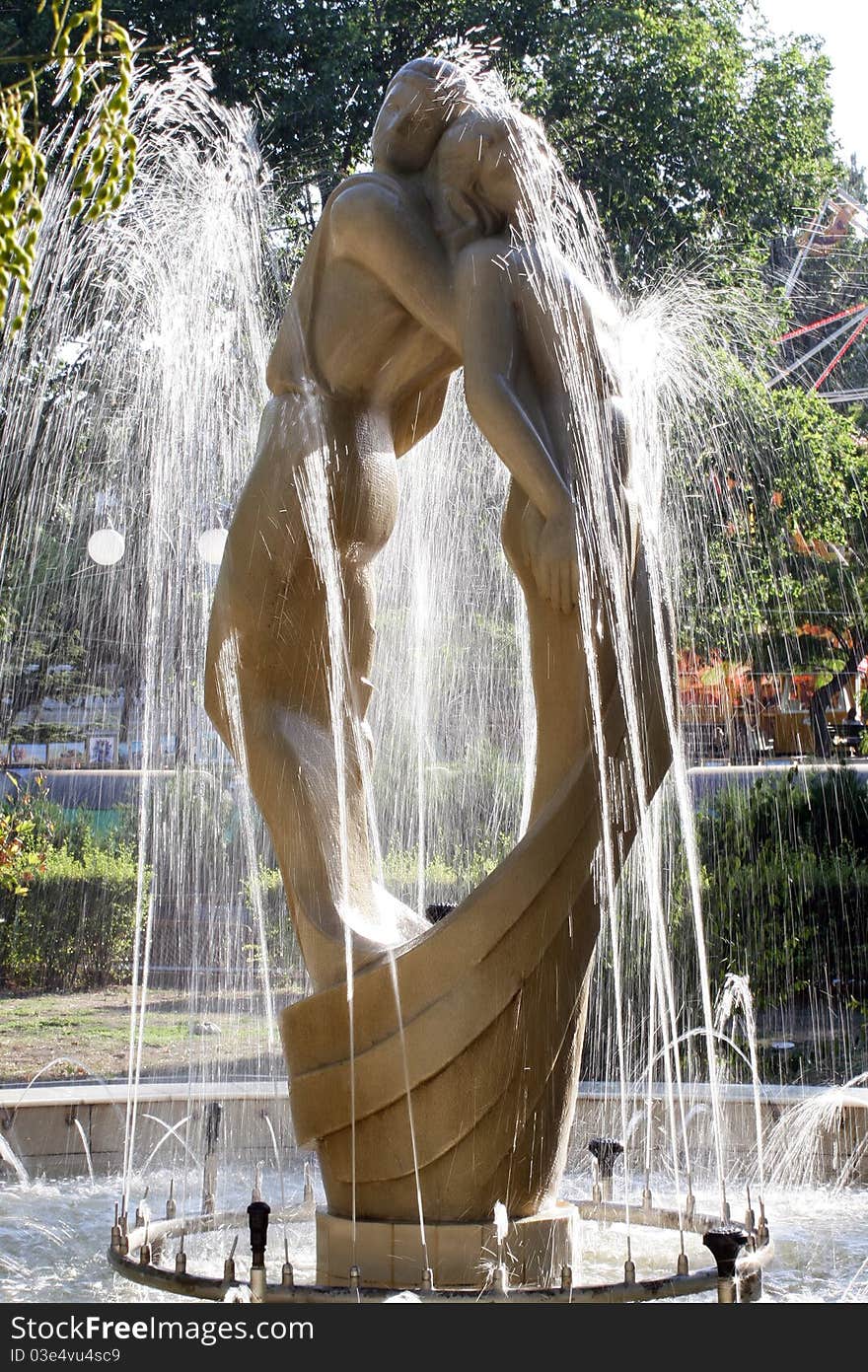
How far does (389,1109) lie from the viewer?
4125 millimetres

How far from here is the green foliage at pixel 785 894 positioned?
34.5ft

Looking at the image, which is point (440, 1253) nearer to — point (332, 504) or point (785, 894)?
point (332, 504)

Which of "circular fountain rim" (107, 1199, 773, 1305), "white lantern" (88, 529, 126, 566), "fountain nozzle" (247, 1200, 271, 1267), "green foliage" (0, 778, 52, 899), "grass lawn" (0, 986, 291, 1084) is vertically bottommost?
"circular fountain rim" (107, 1199, 773, 1305)

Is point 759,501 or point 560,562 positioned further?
point 759,501

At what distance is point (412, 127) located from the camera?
186 inches

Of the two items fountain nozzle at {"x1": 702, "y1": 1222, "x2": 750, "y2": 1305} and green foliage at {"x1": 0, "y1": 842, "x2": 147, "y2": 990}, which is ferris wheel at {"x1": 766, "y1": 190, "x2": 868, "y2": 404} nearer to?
green foliage at {"x1": 0, "y1": 842, "x2": 147, "y2": 990}

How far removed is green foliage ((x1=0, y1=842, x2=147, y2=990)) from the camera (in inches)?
506

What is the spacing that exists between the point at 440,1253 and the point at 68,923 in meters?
9.64

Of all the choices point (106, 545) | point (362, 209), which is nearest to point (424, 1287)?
point (362, 209)

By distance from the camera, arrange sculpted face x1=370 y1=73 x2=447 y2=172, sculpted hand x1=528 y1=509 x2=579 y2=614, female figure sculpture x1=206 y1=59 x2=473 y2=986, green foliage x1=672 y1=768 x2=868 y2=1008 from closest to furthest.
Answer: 1. sculpted hand x1=528 y1=509 x2=579 y2=614
2. female figure sculpture x1=206 y1=59 x2=473 y2=986
3. sculpted face x1=370 y1=73 x2=447 y2=172
4. green foliage x1=672 y1=768 x2=868 y2=1008

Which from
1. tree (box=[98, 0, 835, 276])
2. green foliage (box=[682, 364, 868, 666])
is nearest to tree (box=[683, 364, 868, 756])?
green foliage (box=[682, 364, 868, 666])

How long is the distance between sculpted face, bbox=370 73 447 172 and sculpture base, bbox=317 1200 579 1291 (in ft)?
9.76

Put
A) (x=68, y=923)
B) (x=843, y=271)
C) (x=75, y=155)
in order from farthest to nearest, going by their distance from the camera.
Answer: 1. (x=843, y=271)
2. (x=68, y=923)
3. (x=75, y=155)
